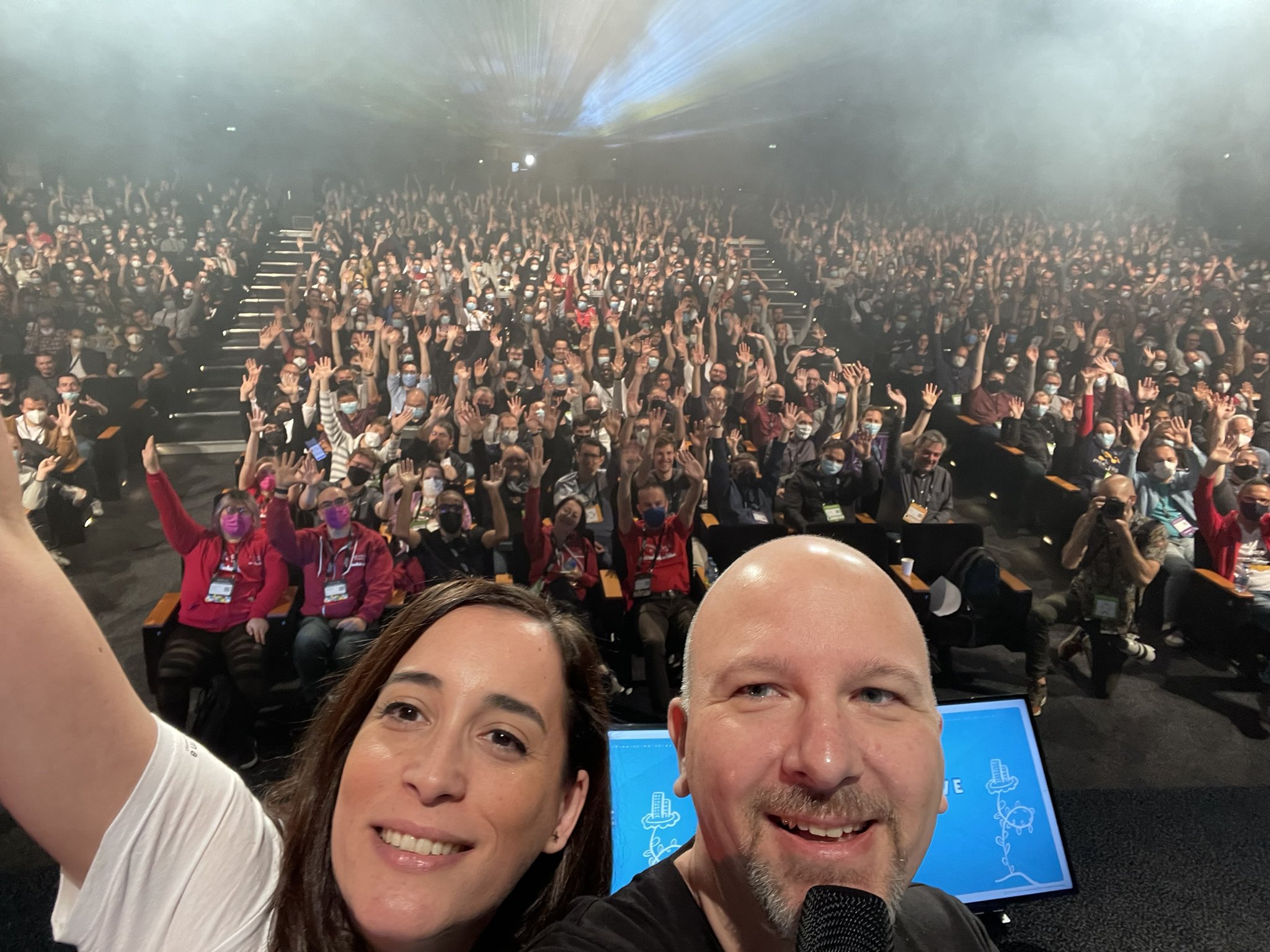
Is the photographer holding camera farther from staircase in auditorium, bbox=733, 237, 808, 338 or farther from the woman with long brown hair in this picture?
the woman with long brown hair

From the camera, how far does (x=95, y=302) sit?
4.00 m

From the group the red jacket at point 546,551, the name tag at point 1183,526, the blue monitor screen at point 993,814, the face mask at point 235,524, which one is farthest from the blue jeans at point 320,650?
the name tag at point 1183,526

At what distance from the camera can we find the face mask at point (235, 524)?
3941mm

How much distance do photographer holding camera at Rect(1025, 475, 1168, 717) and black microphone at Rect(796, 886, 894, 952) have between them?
4.60 meters

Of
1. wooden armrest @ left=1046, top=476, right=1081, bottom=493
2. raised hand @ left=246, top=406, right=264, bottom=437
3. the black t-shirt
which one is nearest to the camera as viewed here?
the black t-shirt

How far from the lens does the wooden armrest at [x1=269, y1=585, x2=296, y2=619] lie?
3.97 m

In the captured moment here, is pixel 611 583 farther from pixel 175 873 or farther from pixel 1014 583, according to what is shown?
pixel 175 873

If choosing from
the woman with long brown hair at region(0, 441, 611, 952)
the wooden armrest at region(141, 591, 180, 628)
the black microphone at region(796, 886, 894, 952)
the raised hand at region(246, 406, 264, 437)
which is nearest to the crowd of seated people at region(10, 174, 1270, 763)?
the raised hand at region(246, 406, 264, 437)

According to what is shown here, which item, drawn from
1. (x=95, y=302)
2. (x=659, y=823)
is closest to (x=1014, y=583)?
(x=659, y=823)

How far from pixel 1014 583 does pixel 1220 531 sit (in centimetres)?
140

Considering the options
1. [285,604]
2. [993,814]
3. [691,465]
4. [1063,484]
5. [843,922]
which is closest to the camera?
[843,922]

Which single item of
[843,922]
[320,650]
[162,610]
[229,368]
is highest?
[229,368]

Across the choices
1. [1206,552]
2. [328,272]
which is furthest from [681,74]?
[1206,552]

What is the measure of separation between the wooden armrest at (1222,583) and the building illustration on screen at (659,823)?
4.46 meters
